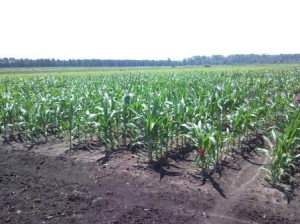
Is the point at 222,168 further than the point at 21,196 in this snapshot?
Yes

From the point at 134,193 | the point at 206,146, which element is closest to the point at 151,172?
the point at 134,193

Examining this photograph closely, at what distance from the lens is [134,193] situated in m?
4.40

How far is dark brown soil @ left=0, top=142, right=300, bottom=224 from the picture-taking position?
3.74 m

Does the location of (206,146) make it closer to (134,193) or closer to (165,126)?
(165,126)

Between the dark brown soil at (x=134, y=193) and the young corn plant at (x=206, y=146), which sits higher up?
the young corn plant at (x=206, y=146)

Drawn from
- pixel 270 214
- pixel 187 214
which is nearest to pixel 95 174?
pixel 187 214

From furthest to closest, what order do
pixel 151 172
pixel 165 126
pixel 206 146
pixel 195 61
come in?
pixel 195 61
pixel 165 126
pixel 151 172
pixel 206 146

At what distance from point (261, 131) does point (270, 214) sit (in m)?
5.06

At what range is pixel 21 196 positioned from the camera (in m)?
4.35

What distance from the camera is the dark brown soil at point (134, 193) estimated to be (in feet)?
12.3

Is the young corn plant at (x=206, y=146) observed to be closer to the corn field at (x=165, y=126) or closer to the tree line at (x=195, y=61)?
the corn field at (x=165, y=126)

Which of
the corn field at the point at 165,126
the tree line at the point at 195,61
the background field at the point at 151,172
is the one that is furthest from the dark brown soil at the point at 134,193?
the tree line at the point at 195,61

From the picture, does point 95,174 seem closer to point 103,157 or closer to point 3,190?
point 103,157

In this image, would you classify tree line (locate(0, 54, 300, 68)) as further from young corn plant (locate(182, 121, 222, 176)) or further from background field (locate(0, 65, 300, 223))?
young corn plant (locate(182, 121, 222, 176))
